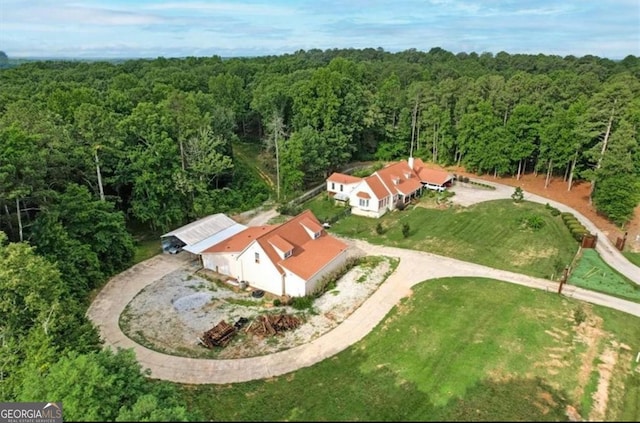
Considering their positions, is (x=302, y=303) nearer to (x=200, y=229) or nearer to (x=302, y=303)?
(x=302, y=303)

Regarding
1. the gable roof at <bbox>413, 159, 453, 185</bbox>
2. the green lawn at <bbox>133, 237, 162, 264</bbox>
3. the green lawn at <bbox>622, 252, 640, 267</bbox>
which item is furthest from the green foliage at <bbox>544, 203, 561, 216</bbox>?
the green lawn at <bbox>133, 237, 162, 264</bbox>

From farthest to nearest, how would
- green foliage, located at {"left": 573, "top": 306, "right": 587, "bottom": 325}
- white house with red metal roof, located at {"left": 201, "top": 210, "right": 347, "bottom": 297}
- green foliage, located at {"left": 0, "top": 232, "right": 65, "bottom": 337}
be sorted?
white house with red metal roof, located at {"left": 201, "top": 210, "right": 347, "bottom": 297}
green foliage, located at {"left": 573, "top": 306, "right": 587, "bottom": 325}
green foliage, located at {"left": 0, "top": 232, "right": 65, "bottom": 337}

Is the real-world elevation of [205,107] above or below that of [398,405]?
above

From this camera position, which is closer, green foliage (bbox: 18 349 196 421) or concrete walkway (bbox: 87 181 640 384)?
green foliage (bbox: 18 349 196 421)

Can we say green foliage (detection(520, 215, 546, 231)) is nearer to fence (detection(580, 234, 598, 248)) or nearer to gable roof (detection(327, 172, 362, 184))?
fence (detection(580, 234, 598, 248))

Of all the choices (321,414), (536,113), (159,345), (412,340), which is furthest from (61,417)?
(536,113)

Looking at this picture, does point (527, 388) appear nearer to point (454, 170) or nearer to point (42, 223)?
point (42, 223)

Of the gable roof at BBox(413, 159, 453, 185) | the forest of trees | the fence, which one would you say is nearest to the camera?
the forest of trees

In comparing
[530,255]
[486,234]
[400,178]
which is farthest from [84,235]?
[530,255]
